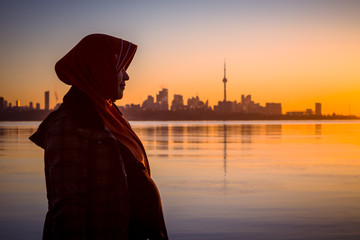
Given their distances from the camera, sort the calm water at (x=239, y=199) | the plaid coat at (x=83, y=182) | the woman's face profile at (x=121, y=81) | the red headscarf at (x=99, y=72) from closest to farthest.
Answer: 1. the plaid coat at (x=83, y=182)
2. the red headscarf at (x=99, y=72)
3. the woman's face profile at (x=121, y=81)
4. the calm water at (x=239, y=199)

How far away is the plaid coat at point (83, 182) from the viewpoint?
2.30m

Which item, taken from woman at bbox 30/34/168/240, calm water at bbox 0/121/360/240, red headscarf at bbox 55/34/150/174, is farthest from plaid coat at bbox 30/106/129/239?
calm water at bbox 0/121/360/240

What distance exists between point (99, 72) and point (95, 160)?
45 cm

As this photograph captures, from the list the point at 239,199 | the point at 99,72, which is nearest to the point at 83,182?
the point at 99,72

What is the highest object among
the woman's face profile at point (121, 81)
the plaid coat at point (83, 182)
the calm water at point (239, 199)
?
the woman's face profile at point (121, 81)

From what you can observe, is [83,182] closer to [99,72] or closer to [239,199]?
[99,72]

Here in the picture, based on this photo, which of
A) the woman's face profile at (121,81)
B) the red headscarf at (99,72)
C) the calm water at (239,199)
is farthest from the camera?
the calm water at (239,199)

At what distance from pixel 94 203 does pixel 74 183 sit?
16cm

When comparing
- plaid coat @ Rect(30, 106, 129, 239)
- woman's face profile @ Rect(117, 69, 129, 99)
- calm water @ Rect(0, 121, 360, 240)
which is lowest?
calm water @ Rect(0, 121, 360, 240)

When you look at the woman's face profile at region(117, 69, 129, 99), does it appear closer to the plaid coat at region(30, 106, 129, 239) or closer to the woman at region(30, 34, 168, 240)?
the woman at region(30, 34, 168, 240)

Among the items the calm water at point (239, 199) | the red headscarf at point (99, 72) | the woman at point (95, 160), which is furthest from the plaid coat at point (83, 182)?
the calm water at point (239, 199)

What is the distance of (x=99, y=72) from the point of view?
8.29 ft

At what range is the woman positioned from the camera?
91.6 inches

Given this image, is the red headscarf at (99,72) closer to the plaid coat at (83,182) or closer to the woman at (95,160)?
the woman at (95,160)
